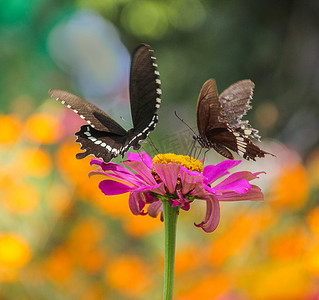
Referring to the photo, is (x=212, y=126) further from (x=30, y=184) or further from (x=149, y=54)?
(x=30, y=184)

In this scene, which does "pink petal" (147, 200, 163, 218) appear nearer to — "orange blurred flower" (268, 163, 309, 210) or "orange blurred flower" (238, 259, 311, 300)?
"orange blurred flower" (238, 259, 311, 300)

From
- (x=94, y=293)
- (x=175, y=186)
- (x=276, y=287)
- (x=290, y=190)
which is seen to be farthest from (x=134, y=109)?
(x=290, y=190)

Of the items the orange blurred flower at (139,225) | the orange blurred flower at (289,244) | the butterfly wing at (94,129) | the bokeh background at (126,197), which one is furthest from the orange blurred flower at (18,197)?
the butterfly wing at (94,129)

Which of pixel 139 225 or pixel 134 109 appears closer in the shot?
pixel 134 109

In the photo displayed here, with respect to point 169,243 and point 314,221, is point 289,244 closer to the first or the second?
point 314,221

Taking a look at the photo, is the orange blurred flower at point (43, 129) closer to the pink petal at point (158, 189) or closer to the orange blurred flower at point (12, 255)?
the orange blurred flower at point (12, 255)

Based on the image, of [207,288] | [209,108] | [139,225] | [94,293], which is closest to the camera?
[209,108]

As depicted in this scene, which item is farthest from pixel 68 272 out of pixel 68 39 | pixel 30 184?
pixel 68 39
